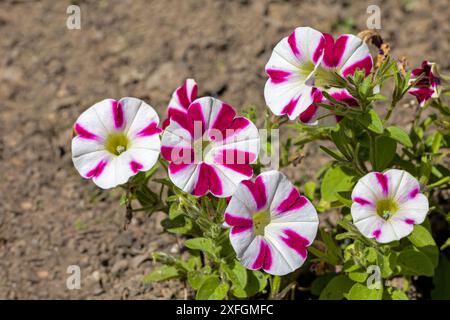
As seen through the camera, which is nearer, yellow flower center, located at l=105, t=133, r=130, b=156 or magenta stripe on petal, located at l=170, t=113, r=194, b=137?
magenta stripe on petal, located at l=170, t=113, r=194, b=137

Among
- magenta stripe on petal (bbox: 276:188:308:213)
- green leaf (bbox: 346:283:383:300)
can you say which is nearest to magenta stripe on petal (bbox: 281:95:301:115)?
magenta stripe on petal (bbox: 276:188:308:213)

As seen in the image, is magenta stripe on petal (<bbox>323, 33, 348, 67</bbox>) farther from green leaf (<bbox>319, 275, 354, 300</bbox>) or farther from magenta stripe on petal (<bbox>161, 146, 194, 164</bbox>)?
green leaf (<bbox>319, 275, 354, 300</bbox>)

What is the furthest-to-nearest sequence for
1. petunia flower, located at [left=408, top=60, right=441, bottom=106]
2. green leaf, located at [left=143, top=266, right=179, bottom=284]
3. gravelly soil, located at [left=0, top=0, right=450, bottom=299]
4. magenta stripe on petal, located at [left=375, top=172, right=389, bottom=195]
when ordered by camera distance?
gravelly soil, located at [left=0, top=0, right=450, bottom=299], green leaf, located at [left=143, top=266, right=179, bottom=284], petunia flower, located at [left=408, top=60, right=441, bottom=106], magenta stripe on petal, located at [left=375, top=172, right=389, bottom=195]

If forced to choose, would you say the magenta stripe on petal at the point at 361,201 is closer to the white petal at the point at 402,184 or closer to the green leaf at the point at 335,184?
the white petal at the point at 402,184

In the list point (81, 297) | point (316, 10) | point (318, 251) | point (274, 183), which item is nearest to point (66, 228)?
point (81, 297)

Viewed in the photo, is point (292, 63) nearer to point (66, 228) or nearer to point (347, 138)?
point (347, 138)

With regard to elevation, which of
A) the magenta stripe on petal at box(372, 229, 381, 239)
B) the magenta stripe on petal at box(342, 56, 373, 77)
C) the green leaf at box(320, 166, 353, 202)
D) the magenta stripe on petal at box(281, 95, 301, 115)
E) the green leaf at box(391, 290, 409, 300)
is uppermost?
the magenta stripe on petal at box(342, 56, 373, 77)

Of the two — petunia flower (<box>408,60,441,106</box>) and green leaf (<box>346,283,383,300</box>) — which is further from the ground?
petunia flower (<box>408,60,441,106</box>)

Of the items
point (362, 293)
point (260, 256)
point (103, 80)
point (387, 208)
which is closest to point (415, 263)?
point (362, 293)
